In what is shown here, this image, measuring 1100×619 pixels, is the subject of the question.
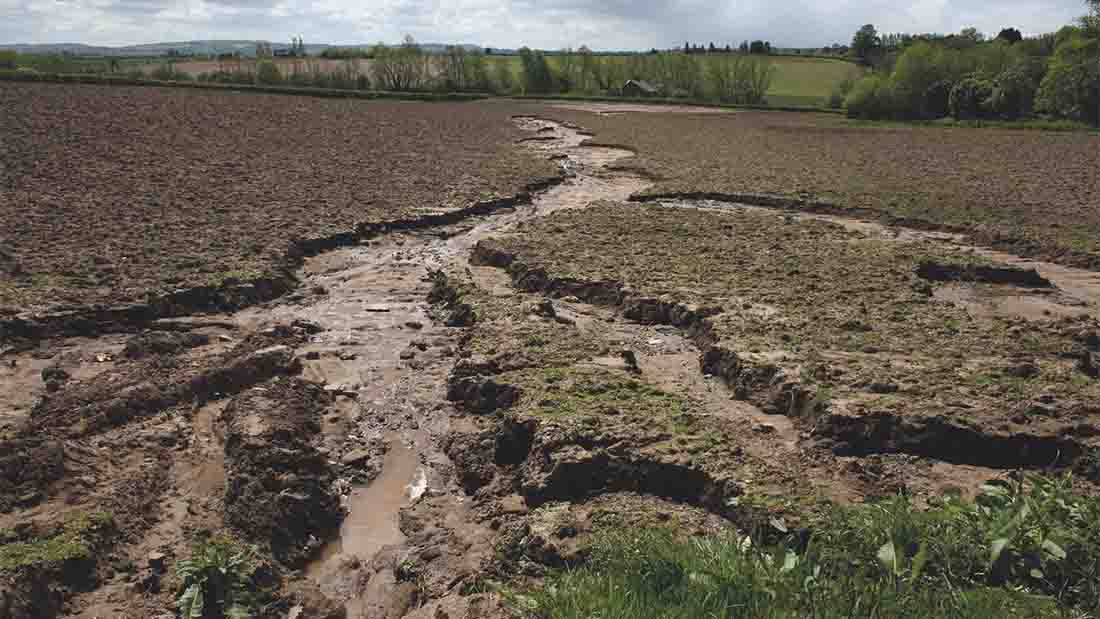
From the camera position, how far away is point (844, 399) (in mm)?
6109

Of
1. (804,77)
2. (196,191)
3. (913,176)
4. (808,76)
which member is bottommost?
(196,191)

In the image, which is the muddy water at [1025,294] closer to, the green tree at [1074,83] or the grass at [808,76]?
the green tree at [1074,83]

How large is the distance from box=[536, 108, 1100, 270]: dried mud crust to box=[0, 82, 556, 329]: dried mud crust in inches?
180

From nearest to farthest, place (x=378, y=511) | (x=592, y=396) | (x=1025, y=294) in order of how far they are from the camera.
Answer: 1. (x=378, y=511)
2. (x=592, y=396)
3. (x=1025, y=294)

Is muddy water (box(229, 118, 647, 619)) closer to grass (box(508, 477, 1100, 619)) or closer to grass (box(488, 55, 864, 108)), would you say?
grass (box(508, 477, 1100, 619))

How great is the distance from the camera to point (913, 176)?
65.6 feet

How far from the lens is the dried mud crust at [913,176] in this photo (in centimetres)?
1380

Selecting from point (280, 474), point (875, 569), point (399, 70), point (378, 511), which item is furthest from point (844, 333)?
point (399, 70)

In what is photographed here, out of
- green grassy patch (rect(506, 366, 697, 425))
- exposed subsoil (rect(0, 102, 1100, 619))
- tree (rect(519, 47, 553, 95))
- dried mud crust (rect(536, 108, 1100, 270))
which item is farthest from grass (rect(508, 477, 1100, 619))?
tree (rect(519, 47, 553, 95))

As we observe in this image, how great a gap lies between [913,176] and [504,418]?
1730 centimetres

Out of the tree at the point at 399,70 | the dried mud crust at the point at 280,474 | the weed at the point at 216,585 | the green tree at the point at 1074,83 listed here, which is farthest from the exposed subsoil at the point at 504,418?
the tree at the point at 399,70

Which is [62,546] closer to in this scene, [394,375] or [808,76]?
[394,375]

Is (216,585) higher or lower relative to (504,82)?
lower

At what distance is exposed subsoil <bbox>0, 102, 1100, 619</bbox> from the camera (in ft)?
15.6
